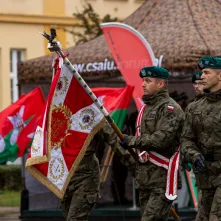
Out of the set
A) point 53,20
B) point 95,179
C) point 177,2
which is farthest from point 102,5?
point 95,179

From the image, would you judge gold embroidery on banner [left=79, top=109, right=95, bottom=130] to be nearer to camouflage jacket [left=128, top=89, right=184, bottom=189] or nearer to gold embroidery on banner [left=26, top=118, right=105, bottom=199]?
gold embroidery on banner [left=26, top=118, right=105, bottom=199]

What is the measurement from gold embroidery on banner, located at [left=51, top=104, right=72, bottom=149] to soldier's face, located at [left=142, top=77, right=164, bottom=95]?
994 mm

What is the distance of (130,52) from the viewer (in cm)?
1602

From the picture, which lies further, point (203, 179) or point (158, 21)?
Answer: point (158, 21)

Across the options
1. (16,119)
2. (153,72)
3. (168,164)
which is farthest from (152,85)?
(16,119)

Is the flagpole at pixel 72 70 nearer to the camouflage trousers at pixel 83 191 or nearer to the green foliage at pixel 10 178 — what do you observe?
the camouflage trousers at pixel 83 191

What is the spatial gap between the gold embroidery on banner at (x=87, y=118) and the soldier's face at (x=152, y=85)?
2.85 feet

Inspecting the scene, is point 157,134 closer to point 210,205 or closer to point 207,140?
point 207,140

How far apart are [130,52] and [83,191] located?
4396mm

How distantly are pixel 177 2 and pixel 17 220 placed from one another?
13.9ft

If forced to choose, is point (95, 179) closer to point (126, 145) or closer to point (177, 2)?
point (126, 145)

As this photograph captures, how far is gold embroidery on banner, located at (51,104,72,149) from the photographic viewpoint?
1162 centimetres

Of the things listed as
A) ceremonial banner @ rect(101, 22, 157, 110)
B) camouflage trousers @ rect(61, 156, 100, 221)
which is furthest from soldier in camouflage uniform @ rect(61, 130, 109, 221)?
ceremonial banner @ rect(101, 22, 157, 110)

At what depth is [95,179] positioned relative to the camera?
39.7 feet
